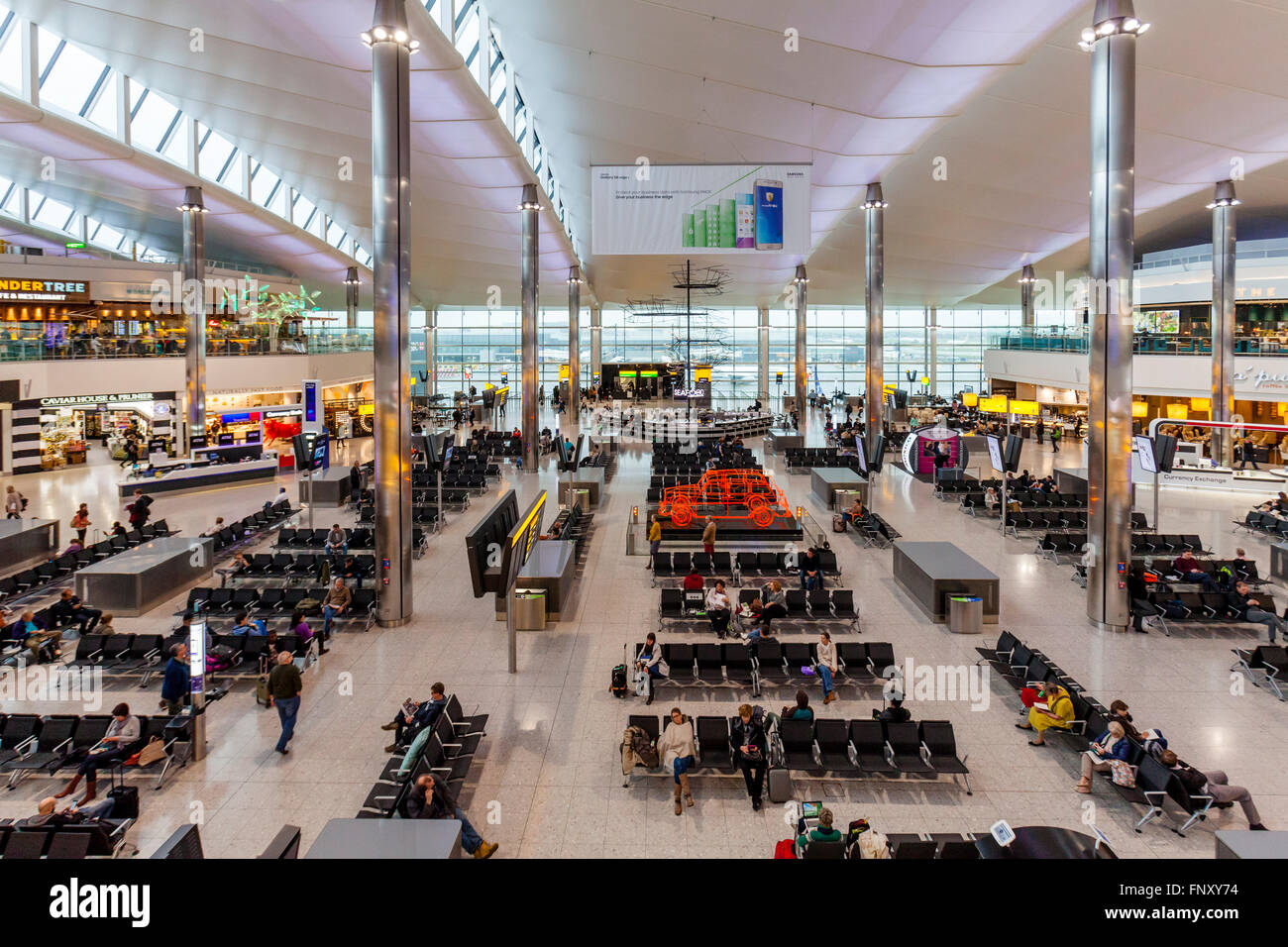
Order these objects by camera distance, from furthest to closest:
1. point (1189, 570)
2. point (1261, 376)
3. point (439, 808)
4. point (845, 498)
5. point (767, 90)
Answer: point (1261, 376)
point (845, 498)
point (767, 90)
point (1189, 570)
point (439, 808)

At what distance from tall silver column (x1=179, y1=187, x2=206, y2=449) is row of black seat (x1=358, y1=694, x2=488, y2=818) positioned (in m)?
23.0

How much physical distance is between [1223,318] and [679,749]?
2536 cm

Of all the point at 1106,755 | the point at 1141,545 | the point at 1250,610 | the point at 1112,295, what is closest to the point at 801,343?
the point at 1141,545

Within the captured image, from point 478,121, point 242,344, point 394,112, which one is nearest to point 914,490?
point 478,121

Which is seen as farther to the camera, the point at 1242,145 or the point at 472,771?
the point at 1242,145

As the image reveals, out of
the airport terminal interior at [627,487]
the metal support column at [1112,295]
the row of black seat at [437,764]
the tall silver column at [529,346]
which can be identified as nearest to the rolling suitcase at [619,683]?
the airport terminal interior at [627,487]

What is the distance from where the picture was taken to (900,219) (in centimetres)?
3331

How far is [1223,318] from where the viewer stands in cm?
2520

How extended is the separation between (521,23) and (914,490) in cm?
1551

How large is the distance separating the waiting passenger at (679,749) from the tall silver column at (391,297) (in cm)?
604

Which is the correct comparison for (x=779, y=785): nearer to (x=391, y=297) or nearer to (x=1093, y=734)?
(x=1093, y=734)
